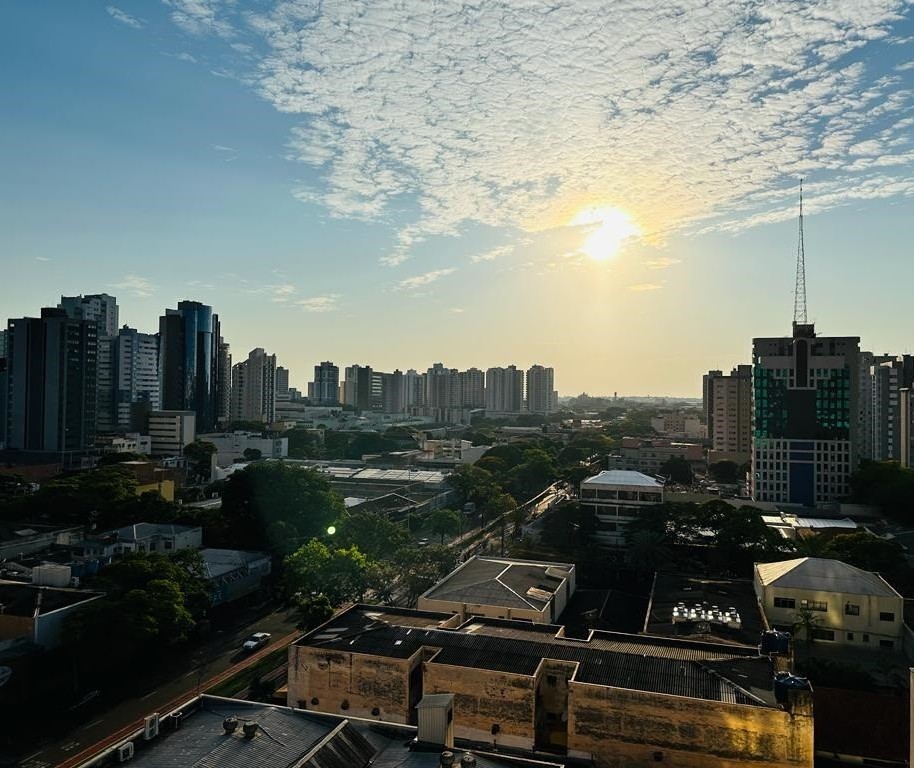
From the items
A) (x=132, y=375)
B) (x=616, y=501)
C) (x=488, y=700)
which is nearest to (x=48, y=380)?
(x=132, y=375)

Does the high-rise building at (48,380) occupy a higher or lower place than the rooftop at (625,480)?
higher

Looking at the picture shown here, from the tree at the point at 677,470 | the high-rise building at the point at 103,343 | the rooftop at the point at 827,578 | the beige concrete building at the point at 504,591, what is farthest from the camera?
the high-rise building at the point at 103,343

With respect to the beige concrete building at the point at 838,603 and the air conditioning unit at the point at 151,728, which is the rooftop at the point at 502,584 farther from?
the air conditioning unit at the point at 151,728

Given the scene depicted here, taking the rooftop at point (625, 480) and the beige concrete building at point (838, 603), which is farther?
the rooftop at point (625, 480)

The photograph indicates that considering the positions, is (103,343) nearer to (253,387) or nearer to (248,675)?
(253,387)

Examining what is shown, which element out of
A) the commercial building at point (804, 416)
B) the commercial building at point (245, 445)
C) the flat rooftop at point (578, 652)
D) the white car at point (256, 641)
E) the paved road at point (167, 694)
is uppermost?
the commercial building at point (804, 416)

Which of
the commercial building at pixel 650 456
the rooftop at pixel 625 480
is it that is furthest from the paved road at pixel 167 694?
the commercial building at pixel 650 456

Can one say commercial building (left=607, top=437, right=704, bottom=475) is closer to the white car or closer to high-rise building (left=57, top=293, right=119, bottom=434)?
the white car

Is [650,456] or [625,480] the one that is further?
[650,456]
